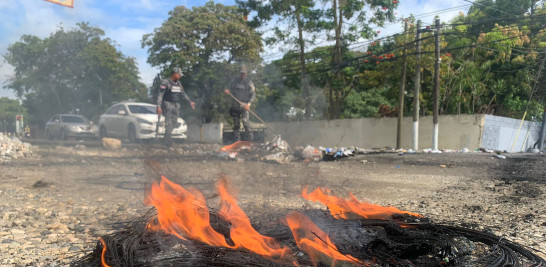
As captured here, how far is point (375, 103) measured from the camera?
26844mm

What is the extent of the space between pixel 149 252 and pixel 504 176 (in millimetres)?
7325

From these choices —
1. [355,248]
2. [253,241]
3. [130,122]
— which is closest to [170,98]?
[130,122]

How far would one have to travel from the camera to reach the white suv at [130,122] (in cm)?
1138

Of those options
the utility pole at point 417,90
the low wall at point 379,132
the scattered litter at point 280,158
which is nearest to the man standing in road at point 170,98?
the scattered litter at point 280,158

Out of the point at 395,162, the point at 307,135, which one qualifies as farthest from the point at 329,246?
the point at 307,135

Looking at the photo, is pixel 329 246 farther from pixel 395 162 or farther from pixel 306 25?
pixel 306 25

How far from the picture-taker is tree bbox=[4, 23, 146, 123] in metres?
6.03

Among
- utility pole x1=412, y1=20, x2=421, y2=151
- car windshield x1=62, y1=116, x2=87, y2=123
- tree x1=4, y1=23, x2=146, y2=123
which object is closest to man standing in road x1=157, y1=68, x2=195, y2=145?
tree x1=4, y1=23, x2=146, y2=123

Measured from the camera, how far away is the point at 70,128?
1280 cm

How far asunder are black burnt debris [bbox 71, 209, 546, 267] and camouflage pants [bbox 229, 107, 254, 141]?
733cm

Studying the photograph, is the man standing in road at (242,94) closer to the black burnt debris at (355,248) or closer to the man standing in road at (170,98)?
the man standing in road at (170,98)

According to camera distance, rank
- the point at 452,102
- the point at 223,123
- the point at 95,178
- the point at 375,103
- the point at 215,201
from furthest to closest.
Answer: the point at 375,103 < the point at 223,123 < the point at 452,102 < the point at 95,178 < the point at 215,201

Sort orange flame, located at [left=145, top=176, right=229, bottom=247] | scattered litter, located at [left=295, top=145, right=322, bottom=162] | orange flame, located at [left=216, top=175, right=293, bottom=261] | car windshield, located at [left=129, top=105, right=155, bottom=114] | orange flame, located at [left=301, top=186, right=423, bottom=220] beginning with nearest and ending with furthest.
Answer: orange flame, located at [left=216, top=175, right=293, bottom=261]
orange flame, located at [left=145, top=176, right=229, bottom=247]
orange flame, located at [left=301, top=186, right=423, bottom=220]
scattered litter, located at [left=295, top=145, right=322, bottom=162]
car windshield, located at [left=129, top=105, right=155, bottom=114]

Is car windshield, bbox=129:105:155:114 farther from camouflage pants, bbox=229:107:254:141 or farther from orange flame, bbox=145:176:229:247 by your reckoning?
orange flame, bbox=145:176:229:247
